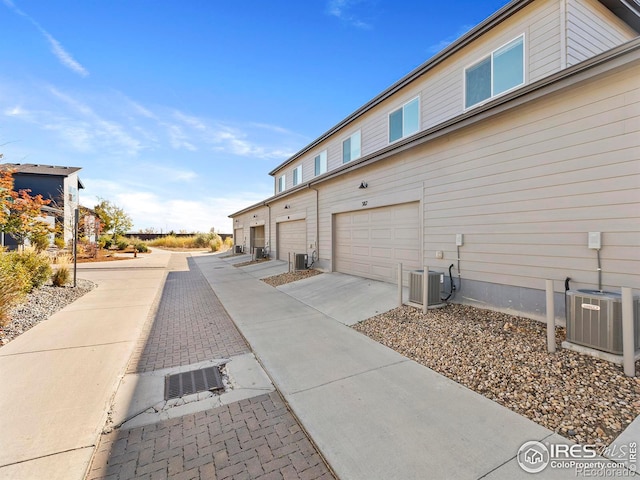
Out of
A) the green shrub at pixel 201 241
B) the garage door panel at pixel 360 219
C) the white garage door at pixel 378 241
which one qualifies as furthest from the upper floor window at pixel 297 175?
the green shrub at pixel 201 241

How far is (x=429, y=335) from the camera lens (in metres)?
4.77

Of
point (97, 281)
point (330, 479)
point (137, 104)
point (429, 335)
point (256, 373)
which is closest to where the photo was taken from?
point (330, 479)

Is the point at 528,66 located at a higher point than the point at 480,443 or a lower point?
higher

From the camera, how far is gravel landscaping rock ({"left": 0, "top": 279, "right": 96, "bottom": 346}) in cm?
502

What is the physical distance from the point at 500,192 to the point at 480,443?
15.0 feet

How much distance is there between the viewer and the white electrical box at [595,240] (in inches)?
162

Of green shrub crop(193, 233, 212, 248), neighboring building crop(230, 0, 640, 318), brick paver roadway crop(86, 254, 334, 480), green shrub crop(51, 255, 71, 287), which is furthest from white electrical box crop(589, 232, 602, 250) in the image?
green shrub crop(193, 233, 212, 248)

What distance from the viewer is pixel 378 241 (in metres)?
8.66

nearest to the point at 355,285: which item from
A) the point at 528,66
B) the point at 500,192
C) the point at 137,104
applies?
the point at 500,192

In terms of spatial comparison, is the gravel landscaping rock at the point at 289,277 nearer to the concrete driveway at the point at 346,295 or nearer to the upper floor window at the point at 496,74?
the concrete driveway at the point at 346,295

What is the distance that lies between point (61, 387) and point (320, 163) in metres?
14.1

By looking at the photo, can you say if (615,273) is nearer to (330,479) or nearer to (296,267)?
(330,479)

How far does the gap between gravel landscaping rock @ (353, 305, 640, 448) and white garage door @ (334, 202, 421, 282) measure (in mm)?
2458

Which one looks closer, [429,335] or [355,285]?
[429,335]
